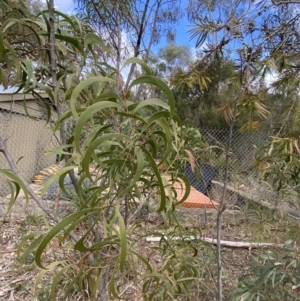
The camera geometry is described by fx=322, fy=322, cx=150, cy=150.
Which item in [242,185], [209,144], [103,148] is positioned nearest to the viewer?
[103,148]

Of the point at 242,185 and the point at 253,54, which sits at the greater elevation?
the point at 253,54

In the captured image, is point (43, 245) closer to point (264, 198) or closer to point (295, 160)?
point (295, 160)

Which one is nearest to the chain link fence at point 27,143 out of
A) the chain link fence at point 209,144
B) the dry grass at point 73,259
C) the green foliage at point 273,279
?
the chain link fence at point 209,144

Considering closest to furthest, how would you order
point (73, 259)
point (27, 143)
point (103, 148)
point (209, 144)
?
point (103, 148) < point (73, 259) < point (209, 144) < point (27, 143)

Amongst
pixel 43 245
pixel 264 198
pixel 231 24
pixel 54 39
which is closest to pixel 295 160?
pixel 231 24

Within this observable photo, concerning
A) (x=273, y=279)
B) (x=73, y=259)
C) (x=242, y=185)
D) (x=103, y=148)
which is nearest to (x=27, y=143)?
(x=242, y=185)

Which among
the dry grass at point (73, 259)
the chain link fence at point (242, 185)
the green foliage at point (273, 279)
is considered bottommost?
the dry grass at point (73, 259)

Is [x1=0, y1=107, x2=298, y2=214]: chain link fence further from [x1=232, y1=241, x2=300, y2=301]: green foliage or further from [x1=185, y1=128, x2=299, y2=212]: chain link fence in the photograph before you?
[x1=232, y1=241, x2=300, y2=301]: green foliage

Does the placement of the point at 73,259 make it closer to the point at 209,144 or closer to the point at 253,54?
the point at 253,54

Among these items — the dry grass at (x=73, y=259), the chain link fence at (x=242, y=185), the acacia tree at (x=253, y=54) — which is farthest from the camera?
the chain link fence at (x=242, y=185)

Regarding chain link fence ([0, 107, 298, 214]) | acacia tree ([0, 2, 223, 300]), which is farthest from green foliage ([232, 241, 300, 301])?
chain link fence ([0, 107, 298, 214])

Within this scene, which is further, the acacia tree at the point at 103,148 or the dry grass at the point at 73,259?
the dry grass at the point at 73,259

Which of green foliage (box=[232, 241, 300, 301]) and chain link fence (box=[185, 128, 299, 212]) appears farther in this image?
chain link fence (box=[185, 128, 299, 212])

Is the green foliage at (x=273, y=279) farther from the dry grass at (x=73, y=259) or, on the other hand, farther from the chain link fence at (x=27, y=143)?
the chain link fence at (x=27, y=143)
